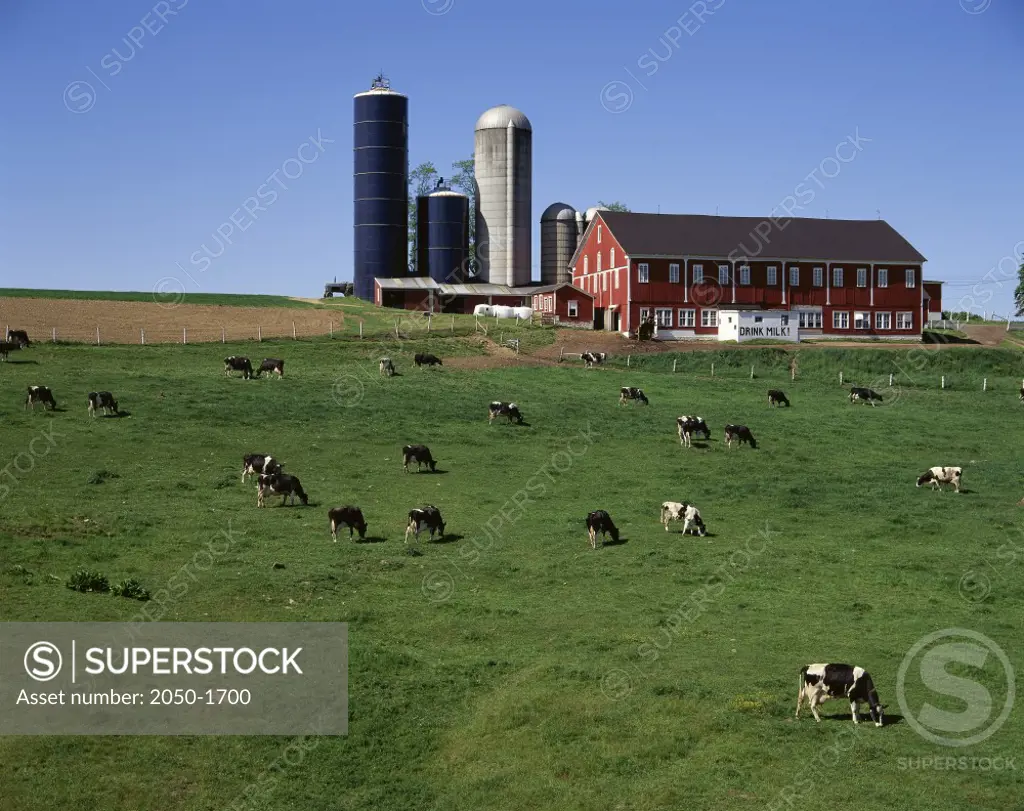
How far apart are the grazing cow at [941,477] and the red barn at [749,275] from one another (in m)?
41.4

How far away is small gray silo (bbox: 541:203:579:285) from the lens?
4151 inches

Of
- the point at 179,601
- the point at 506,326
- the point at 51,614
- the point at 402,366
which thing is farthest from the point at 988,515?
the point at 506,326

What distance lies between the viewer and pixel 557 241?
348 feet

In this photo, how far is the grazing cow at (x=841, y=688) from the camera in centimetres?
1872

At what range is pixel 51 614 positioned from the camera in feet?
71.4

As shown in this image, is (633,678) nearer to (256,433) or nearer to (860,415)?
(256,433)

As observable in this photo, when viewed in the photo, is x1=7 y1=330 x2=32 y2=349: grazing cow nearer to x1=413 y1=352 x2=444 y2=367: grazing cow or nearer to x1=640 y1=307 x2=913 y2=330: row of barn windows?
x1=413 y1=352 x2=444 y2=367: grazing cow

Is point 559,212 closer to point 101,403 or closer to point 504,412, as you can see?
point 504,412

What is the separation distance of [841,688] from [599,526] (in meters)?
11.5

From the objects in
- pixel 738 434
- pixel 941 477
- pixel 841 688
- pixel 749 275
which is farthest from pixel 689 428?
pixel 749 275

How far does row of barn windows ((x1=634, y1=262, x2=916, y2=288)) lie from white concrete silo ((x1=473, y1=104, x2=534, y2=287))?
17.2 meters

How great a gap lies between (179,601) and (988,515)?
73.2 ft

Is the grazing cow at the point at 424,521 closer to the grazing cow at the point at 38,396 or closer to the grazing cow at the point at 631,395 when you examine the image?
the grazing cow at the point at 38,396

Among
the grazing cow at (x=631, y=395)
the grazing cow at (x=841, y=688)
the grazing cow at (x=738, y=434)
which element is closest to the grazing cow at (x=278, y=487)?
the grazing cow at (x=738, y=434)
